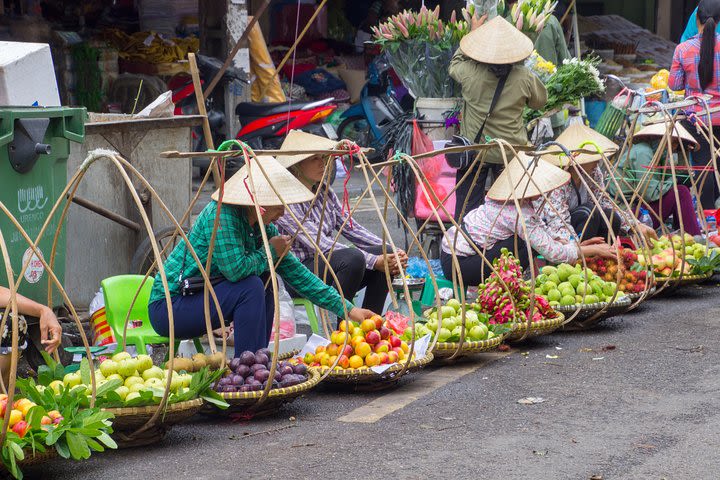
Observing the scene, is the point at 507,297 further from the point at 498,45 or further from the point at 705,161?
the point at 705,161

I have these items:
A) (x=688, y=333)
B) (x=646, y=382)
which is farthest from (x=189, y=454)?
(x=688, y=333)

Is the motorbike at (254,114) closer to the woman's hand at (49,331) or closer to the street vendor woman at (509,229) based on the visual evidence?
the street vendor woman at (509,229)

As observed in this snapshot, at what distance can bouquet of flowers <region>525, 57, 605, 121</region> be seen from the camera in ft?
26.2

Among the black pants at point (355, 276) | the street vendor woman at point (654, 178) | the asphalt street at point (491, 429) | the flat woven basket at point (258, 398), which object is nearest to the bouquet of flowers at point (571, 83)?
the street vendor woman at point (654, 178)

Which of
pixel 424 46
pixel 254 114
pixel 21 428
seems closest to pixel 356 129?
pixel 254 114

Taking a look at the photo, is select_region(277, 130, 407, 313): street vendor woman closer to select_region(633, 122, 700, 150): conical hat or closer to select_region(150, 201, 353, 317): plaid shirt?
select_region(150, 201, 353, 317): plaid shirt

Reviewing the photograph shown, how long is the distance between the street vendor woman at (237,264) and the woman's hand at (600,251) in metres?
2.03

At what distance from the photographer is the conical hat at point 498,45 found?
7.27 m

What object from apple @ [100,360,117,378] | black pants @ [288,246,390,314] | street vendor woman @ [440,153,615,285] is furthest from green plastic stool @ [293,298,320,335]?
apple @ [100,360,117,378]

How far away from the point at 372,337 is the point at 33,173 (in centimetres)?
172

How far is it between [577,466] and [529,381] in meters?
1.21

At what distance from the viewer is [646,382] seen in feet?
16.7

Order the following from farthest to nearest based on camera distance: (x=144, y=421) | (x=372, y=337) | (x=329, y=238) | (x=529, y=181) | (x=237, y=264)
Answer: (x=529, y=181), (x=329, y=238), (x=372, y=337), (x=237, y=264), (x=144, y=421)

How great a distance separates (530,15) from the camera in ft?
26.6
